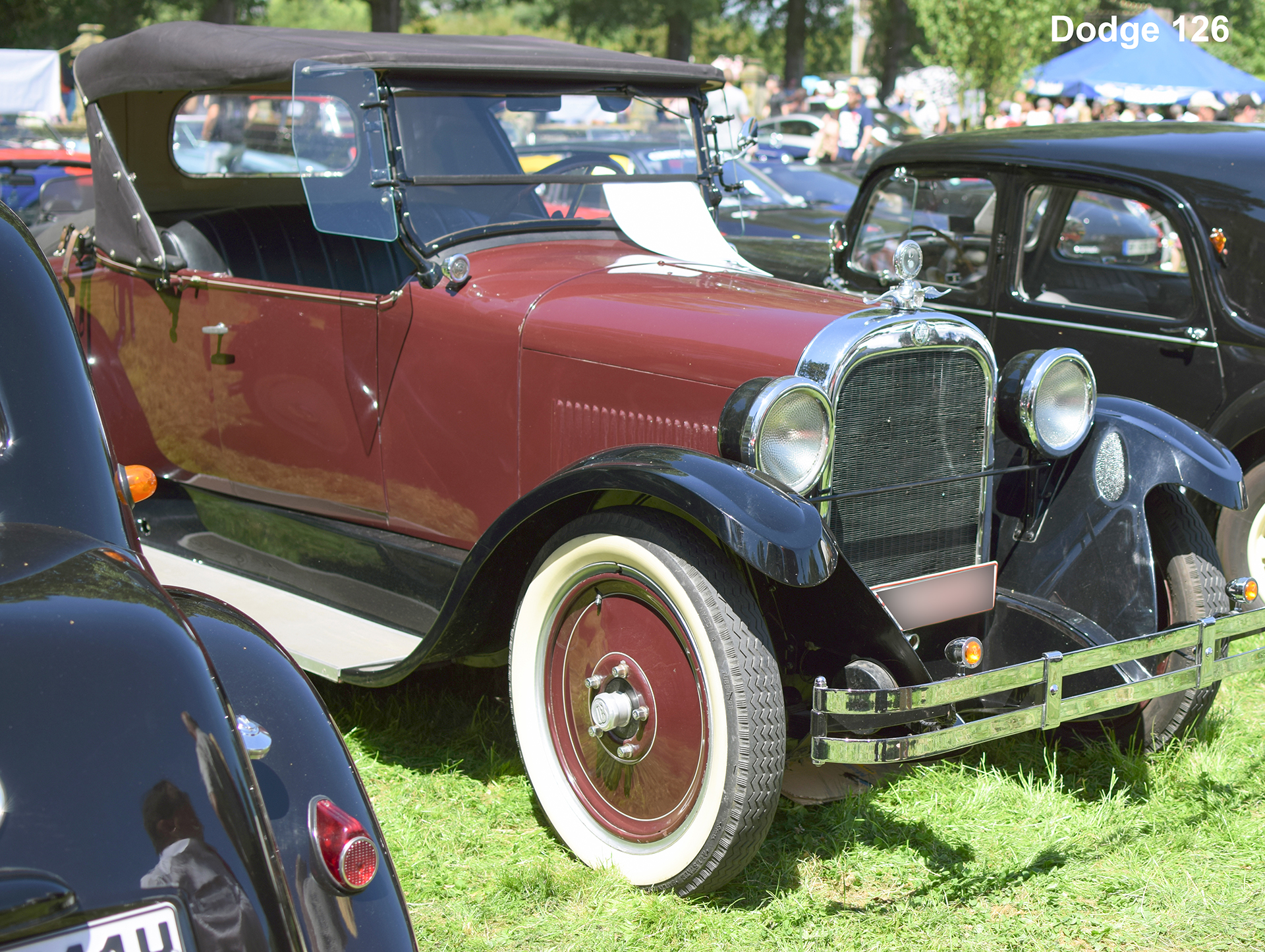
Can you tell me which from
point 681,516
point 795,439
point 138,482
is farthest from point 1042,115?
point 138,482

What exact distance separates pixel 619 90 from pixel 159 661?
2941mm

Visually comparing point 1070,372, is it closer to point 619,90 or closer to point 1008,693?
point 1008,693

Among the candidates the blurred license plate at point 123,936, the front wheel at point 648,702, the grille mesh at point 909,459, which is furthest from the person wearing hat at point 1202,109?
the blurred license plate at point 123,936

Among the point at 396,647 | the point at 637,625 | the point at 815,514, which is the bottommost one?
the point at 396,647

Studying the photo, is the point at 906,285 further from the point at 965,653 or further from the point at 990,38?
the point at 990,38

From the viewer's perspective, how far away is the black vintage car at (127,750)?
4.42 ft

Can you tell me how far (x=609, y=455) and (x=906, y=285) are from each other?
924mm

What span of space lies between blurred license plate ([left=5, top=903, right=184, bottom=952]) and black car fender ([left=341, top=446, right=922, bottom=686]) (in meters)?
1.36

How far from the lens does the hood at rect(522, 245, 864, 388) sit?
2.94 metres

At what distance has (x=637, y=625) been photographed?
2.80 metres

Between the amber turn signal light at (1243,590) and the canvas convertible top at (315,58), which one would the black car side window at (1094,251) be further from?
the amber turn signal light at (1243,590)

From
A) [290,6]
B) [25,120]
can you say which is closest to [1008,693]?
[25,120]

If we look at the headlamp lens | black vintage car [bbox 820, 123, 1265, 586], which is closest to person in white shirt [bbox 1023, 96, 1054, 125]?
black vintage car [bbox 820, 123, 1265, 586]

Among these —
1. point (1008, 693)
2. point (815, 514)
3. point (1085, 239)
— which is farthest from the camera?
point (1085, 239)
